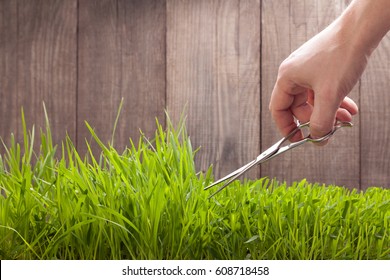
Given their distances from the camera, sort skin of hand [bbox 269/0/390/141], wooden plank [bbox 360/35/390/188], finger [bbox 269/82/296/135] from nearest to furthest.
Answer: skin of hand [bbox 269/0/390/141], finger [bbox 269/82/296/135], wooden plank [bbox 360/35/390/188]

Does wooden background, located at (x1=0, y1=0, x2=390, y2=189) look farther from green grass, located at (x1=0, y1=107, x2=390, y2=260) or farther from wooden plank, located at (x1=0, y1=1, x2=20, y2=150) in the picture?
green grass, located at (x1=0, y1=107, x2=390, y2=260)

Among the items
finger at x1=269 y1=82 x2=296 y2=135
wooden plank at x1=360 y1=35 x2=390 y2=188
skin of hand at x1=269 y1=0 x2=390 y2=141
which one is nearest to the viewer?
skin of hand at x1=269 y1=0 x2=390 y2=141

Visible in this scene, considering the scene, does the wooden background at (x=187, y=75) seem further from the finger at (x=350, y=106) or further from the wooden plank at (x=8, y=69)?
the finger at (x=350, y=106)

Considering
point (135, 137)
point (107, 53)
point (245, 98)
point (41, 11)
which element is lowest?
point (135, 137)

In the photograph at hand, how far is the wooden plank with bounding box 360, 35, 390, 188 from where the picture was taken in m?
1.55

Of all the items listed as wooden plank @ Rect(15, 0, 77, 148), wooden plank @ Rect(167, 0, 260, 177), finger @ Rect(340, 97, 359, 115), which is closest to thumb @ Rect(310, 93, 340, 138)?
finger @ Rect(340, 97, 359, 115)

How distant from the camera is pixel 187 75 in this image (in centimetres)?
157

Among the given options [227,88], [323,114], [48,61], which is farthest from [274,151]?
[48,61]

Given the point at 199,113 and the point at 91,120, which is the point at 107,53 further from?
the point at 199,113

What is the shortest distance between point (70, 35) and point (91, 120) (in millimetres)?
234

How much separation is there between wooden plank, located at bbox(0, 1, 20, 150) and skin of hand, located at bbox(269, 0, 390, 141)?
1.07 metres

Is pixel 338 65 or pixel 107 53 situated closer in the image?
A: pixel 338 65
